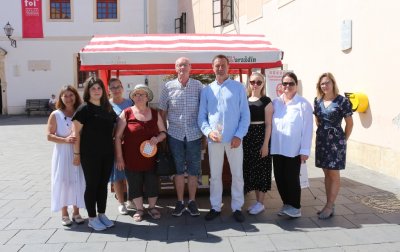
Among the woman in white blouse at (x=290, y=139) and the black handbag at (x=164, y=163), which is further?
the black handbag at (x=164, y=163)

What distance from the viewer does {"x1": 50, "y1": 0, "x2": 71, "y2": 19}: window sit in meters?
22.6

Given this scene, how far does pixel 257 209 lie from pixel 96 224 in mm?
1878

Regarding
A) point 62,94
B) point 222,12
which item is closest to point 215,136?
point 62,94

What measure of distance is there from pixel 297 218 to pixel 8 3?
2192cm

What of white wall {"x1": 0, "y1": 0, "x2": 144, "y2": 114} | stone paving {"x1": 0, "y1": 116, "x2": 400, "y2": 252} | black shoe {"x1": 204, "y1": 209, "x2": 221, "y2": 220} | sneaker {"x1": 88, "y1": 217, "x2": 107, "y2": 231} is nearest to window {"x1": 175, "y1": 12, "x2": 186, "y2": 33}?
white wall {"x1": 0, "y1": 0, "x2": 144, "y2": 114}

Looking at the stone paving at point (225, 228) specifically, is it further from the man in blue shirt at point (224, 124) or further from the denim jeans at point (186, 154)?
the denim jeans at point (186, 154)

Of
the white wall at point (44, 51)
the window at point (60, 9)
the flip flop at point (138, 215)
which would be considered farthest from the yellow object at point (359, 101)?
the window at point (60, 9)

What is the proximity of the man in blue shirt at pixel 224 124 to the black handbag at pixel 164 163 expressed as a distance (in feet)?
1.53

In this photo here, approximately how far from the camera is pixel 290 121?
14.7ft

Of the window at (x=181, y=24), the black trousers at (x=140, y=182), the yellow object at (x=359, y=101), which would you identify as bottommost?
the black trousers at (x=140, y=182)

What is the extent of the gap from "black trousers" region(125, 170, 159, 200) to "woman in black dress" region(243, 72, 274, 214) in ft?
3.61

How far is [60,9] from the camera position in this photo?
22641 millimetres

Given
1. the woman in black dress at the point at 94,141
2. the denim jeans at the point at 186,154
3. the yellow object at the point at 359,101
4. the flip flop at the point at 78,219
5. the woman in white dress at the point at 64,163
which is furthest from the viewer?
the yellow object at the point at 359,101

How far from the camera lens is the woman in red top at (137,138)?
4504mm
